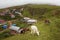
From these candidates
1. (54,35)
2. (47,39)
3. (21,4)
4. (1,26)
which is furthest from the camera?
(21,4)

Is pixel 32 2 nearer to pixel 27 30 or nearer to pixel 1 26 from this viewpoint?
pixel 1 26

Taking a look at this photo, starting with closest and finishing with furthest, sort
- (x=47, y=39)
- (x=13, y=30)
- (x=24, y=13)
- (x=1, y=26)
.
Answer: (x=47, y=39), (x=13, y=30), (x=1, y=26), (x=24, y=13)

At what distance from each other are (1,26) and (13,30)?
3409mm

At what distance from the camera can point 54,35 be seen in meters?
22.4

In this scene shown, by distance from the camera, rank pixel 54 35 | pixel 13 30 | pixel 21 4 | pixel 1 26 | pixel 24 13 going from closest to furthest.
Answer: pixel 54 35, pixel 13 30, pixel 1 26, pixel 24 13, pixel 21 4

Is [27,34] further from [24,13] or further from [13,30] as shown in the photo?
[24,13]

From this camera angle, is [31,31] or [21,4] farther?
[21,4]

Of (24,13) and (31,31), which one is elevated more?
(31,31)

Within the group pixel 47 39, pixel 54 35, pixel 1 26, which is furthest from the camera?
pixel 1 26

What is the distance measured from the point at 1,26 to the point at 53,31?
855 cm

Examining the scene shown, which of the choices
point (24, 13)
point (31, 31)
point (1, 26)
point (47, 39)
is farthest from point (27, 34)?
point (24, 13)

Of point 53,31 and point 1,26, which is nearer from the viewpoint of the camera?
point 53,31

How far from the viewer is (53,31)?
23.7 meters

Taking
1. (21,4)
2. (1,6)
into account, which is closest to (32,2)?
(21,4)
